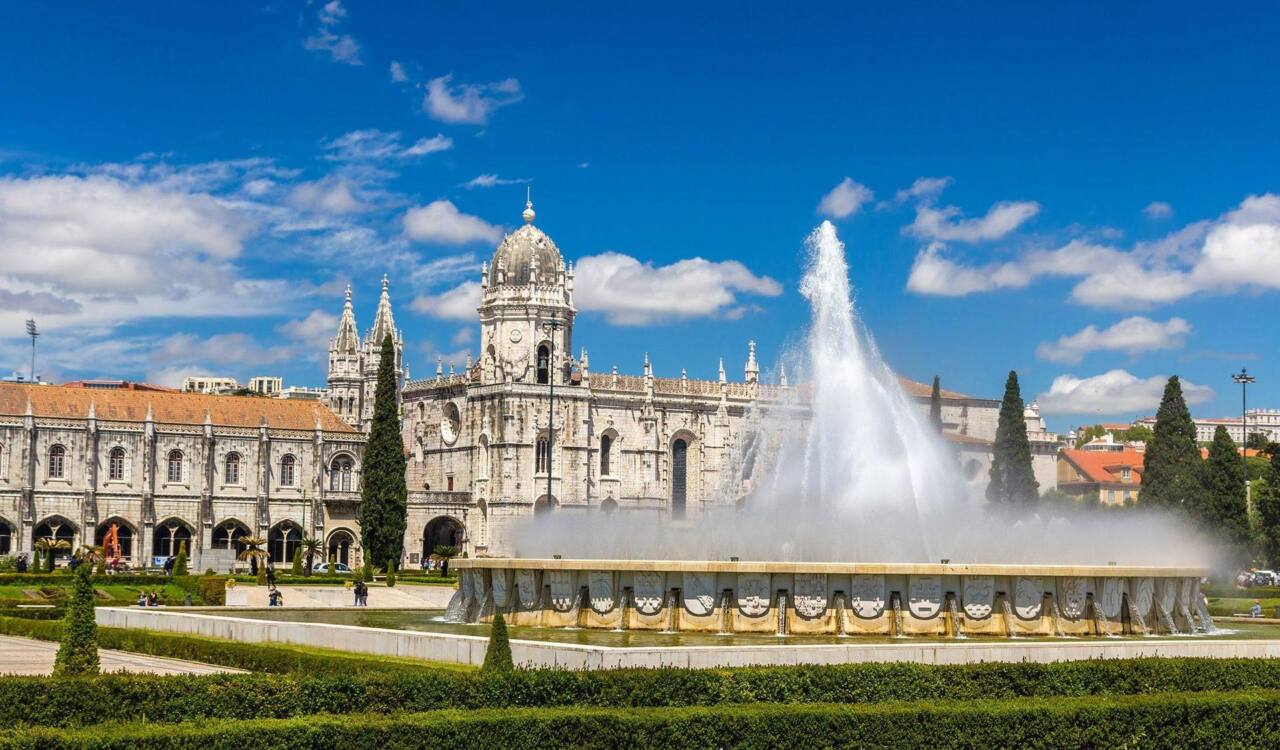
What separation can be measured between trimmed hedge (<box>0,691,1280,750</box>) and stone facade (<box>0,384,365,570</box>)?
54.4 m

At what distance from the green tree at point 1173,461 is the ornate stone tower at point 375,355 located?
1621 inches

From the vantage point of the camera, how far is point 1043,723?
63.0ft

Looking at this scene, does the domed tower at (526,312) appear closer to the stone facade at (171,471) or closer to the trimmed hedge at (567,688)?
the stone facade at (171,471)

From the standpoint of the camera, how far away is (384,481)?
224 feet

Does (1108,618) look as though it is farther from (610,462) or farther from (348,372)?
(348,372)

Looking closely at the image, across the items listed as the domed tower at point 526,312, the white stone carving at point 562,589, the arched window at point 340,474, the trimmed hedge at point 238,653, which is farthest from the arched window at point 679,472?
the white stone carving at point 562,589

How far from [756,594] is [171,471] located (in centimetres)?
5353

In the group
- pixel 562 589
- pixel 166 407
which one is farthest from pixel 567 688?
pixel 166 407

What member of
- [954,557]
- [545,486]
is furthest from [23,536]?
[954,557]

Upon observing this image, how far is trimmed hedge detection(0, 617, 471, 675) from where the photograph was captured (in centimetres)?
2294

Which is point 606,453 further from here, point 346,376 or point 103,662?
point 103,662

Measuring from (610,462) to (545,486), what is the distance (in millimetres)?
5399

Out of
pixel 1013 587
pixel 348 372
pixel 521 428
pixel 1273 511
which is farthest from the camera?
pixel 348 372

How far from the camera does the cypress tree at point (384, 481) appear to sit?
67.8 m
